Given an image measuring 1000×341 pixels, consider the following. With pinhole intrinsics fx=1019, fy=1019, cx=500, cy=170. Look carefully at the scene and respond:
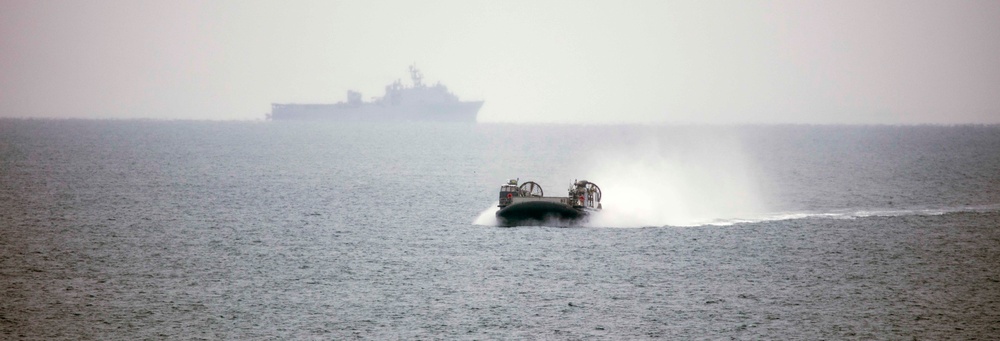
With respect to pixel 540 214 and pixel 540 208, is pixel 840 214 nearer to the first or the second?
pixel 540 214

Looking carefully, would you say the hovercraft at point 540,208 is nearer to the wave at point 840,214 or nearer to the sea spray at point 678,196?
the sea spray at point 678,196

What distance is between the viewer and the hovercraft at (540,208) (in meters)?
66.6

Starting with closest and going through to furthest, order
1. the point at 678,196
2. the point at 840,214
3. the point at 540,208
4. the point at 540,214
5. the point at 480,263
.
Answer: the point at 480,263, the point at 540,208, the point at 540,214, the point at 840,214, the point at 678,196

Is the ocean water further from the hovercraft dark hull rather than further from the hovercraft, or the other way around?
the hovercraft

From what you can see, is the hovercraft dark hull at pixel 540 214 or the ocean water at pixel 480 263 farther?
the hovercraft dark hull at pixel 540 214

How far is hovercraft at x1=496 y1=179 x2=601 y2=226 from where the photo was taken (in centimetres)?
6662

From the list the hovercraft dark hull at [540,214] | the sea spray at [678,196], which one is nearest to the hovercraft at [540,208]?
the hovercraft dark hull at [540,214]

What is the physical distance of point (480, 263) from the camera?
54.4 metres

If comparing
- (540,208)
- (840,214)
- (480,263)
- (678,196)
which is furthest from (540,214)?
(678,196)

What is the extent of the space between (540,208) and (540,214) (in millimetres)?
512

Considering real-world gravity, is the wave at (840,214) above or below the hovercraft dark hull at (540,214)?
below

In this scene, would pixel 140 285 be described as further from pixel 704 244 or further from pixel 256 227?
pixel 704 244

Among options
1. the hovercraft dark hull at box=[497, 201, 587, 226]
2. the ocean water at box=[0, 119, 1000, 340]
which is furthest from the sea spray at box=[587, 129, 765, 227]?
the hovercraft dark hull at box=[497, 201, 587, 226]

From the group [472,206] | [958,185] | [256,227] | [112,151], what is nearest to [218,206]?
[256,227]
